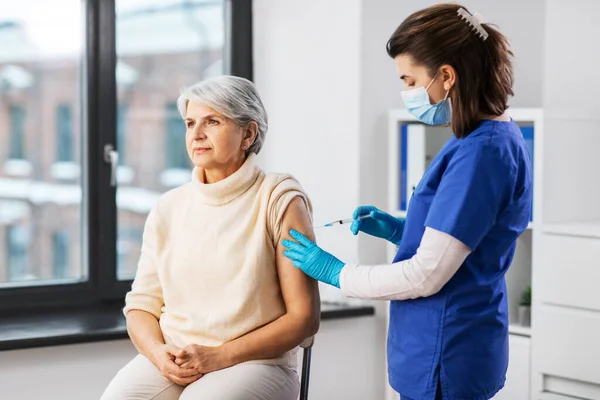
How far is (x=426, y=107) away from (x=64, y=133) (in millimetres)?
Result: 1671

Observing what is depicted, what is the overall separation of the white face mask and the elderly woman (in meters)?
0.38

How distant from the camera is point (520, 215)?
176 centimetres

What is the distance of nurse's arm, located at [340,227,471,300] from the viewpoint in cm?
169

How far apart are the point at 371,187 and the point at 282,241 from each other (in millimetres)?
1144

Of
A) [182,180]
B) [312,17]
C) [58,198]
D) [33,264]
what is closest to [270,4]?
[312,17]

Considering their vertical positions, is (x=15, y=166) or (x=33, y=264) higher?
(x=15, y=166)

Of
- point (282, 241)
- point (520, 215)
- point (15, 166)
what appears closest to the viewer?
point (520, 215)

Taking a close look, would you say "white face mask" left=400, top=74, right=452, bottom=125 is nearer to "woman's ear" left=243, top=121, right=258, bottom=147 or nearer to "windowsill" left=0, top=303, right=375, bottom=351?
"woman's ear" left=243, top=121, right=258, bottom=147

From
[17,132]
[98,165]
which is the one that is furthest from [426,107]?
[17,132]

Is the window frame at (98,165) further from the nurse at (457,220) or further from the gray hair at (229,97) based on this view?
the nurse at (457,220)

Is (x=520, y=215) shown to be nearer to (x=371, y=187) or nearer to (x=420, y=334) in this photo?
(x=420, y=334)

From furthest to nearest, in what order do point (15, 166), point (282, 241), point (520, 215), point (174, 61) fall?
point (174, 61)
point (15, 166)
point (282, 241)
point (520, 215)

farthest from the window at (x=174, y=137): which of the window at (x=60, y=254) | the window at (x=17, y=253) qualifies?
the window at (x=17, y=253)

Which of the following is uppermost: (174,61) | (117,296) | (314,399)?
(174,61)
